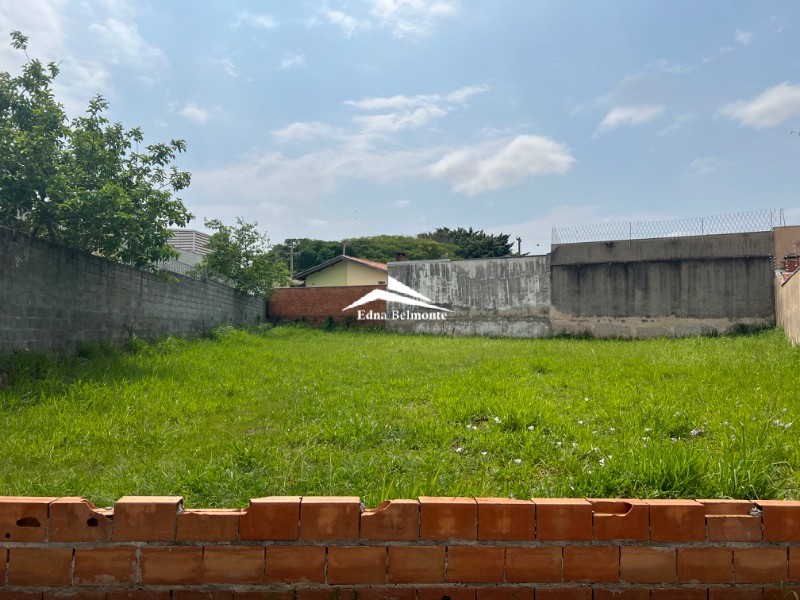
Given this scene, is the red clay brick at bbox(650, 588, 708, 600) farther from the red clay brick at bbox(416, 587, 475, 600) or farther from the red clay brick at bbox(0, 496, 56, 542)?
the red clay brick at bbox(0, 496, 56, 542)

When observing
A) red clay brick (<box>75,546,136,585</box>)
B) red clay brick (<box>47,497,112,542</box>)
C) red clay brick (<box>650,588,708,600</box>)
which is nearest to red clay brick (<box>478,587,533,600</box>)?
red clay brick (<box>650,588,708,600</box>)

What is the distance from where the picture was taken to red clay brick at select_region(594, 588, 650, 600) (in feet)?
5.44

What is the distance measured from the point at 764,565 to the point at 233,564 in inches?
69.0

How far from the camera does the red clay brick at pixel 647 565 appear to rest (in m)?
1.66

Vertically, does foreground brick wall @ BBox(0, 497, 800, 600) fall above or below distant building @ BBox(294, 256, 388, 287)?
below

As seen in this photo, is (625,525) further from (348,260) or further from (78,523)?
(348,260)

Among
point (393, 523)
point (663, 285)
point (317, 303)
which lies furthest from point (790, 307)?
point (317, 303)

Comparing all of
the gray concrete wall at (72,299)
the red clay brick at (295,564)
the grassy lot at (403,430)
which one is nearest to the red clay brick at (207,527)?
the red clay brick at (295,564)

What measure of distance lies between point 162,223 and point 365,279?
59.9 feet

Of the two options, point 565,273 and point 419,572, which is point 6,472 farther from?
point 565,273

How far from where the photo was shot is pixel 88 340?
6152 mm

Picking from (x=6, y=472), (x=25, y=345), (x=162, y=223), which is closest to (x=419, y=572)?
(x=6, y=472)

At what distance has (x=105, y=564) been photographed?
1.64m
